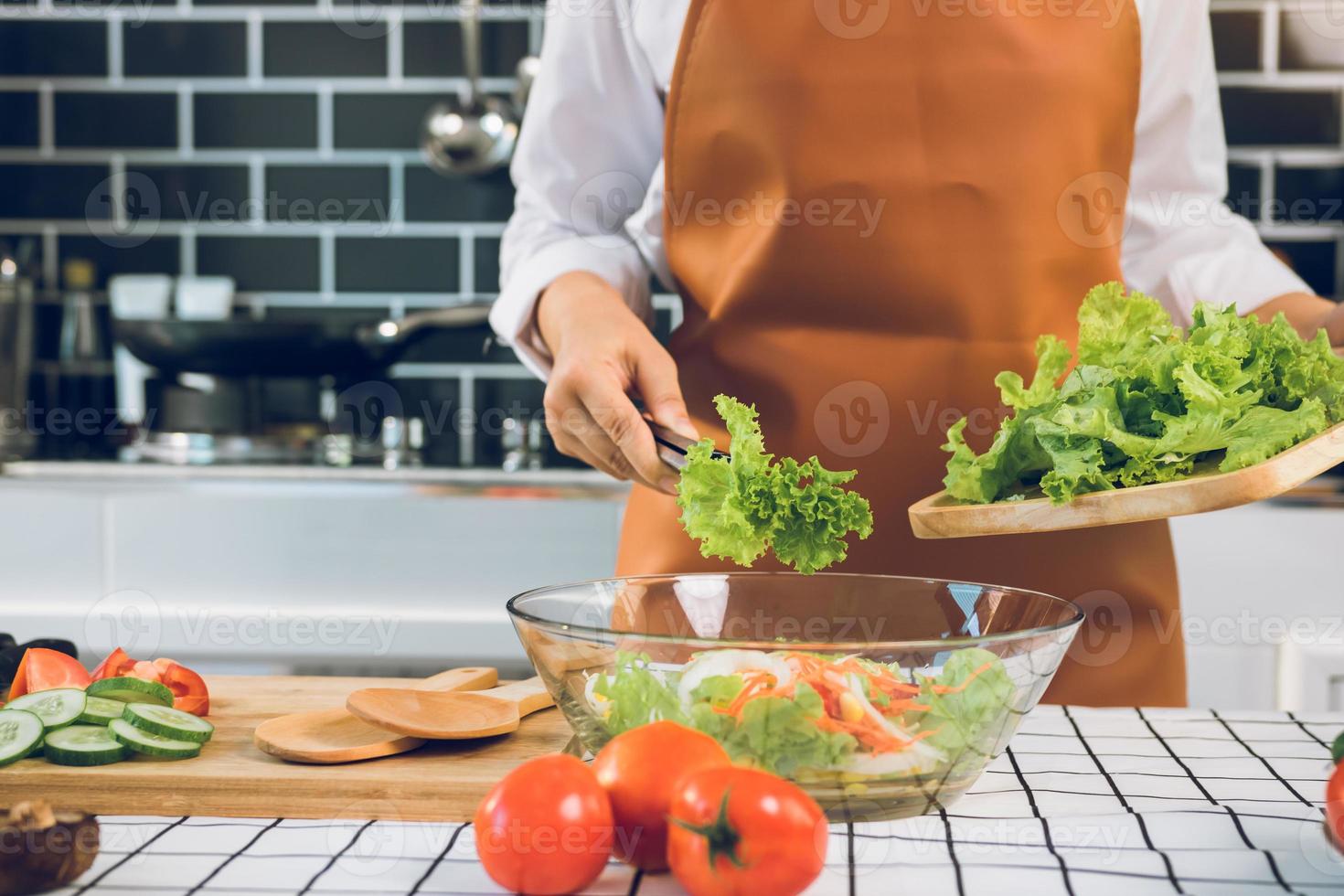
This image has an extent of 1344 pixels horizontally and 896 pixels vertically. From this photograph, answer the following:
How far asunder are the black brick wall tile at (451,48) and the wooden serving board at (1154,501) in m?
1.63

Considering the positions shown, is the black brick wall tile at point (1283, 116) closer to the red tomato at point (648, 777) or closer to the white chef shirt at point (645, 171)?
the white chef shirt at point (645, 171)

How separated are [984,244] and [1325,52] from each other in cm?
142

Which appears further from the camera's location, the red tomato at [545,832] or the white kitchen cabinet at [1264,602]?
the white kitchen cabinet at [1264,602]

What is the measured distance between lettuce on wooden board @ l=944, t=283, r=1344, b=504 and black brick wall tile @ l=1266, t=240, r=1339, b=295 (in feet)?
4.76

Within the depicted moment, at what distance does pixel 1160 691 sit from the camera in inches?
44.0

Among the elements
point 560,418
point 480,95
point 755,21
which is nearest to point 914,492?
point 560,418

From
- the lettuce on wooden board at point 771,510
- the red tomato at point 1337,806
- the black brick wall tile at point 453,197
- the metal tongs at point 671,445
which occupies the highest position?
the black brick wall tile at point 453,197

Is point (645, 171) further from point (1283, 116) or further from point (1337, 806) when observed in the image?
point (1283, 116)

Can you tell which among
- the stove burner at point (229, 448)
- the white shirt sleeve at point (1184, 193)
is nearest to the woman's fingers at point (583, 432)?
the white shirt sleeve at point (1184, 193)

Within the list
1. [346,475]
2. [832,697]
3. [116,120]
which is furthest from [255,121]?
[832,697]

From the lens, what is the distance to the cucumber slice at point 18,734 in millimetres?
721

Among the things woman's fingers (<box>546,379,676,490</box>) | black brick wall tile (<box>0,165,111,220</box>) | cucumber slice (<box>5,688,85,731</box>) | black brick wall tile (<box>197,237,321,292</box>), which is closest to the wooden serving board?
woman's fingers (<box>546,379,676,490</box>)

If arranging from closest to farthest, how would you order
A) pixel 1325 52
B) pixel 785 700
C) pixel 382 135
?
pixel 785 700, pixel 1325 52, pixel 382 135

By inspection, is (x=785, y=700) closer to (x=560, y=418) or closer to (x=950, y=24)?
(x=560, y=418)
